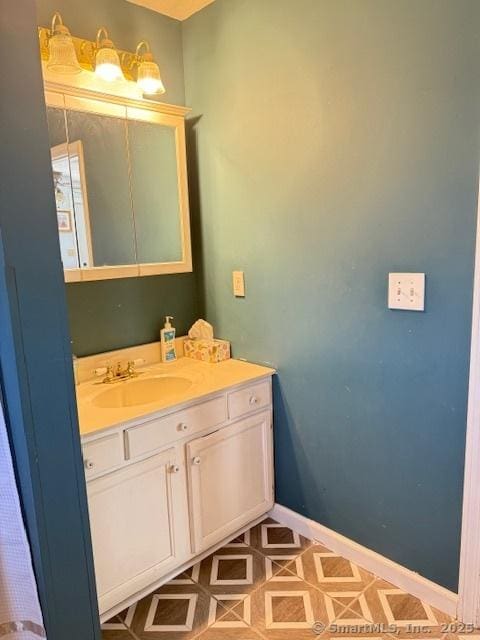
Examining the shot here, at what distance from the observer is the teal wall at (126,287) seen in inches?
71.6

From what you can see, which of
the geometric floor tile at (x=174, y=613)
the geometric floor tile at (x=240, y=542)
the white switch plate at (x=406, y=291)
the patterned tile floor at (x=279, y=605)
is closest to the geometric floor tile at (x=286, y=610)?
the patterned tile floor at (x=279, y=605)

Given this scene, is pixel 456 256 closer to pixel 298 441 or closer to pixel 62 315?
pixel 298 441

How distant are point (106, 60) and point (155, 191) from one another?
1.74 feet

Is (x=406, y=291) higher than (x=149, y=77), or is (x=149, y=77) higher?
(x=149, y=77)

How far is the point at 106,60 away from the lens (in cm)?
172

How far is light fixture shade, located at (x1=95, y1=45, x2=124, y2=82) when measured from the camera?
171cm

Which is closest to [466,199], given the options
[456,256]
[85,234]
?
[456,256]

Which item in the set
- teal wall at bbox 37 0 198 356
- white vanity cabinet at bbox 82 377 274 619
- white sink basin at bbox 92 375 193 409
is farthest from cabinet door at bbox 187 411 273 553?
teal wall at bbox 37 0 198 356

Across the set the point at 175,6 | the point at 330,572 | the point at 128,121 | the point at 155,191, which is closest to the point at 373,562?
the point at 330,572

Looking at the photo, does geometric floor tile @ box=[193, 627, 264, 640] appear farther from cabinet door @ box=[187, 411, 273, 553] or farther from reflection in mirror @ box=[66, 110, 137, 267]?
reflection in mirror @ box=[66, 110, 137, 267]

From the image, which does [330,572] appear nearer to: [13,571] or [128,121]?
[13,571]

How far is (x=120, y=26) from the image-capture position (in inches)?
74.9

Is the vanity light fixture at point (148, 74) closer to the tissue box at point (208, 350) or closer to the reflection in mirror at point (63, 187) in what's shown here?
the reflection in mirror at point (63, 187)

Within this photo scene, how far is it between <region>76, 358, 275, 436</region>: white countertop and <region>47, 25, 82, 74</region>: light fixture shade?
121 centimetres
